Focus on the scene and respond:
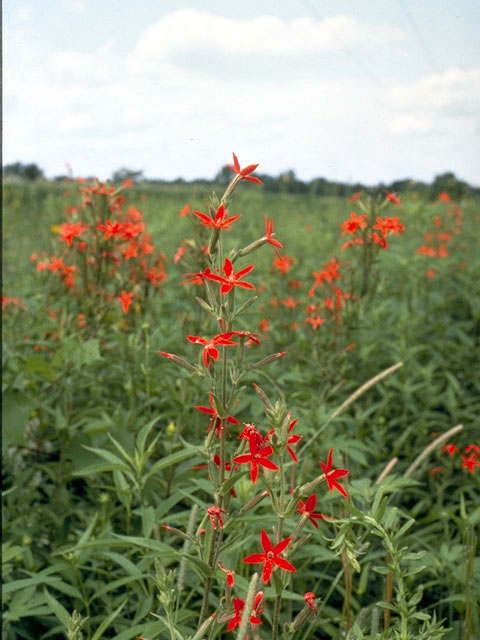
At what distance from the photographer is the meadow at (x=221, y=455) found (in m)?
1.15

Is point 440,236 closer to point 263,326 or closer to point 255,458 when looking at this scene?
point 263,326

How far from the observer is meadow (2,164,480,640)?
3.76ft

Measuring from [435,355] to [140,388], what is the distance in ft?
6.70

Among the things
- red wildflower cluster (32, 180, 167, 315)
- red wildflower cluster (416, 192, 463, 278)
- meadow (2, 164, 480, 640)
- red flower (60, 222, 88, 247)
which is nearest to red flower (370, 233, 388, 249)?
meadow (2, 164, 480, 640)

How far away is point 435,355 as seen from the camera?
404 cm

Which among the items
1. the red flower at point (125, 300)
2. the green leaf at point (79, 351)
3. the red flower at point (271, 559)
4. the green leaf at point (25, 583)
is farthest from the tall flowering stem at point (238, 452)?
the red flower at point (125, 300)

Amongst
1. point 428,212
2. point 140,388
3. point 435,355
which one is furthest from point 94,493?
point 428,212

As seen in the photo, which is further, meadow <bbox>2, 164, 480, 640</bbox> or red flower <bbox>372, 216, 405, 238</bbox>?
red flower <bbox>372, 216, 405, 238</bbox>

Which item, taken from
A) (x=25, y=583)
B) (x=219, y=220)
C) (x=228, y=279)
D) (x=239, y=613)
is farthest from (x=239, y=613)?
(x=25, y=583)

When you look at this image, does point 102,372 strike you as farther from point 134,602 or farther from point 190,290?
point 134,602

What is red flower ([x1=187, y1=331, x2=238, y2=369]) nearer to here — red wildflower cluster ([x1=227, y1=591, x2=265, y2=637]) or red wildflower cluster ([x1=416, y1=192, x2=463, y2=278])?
red wildflower cluster ([x1=227, y1=591, x2=265, y2=637])

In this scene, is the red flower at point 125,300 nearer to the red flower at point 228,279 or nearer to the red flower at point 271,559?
the red flower at point 228,279

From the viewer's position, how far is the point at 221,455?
3.74 feet

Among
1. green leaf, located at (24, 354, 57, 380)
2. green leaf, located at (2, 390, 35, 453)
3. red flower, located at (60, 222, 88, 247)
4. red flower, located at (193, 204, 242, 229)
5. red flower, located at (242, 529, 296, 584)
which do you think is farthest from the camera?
red flower, located at (60, 222, 88, 247)
